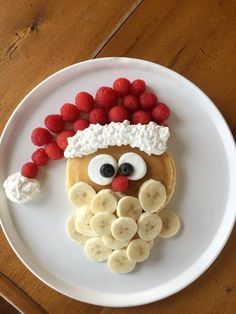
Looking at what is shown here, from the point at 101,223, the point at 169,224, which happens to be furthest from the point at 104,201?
the point at 169,224

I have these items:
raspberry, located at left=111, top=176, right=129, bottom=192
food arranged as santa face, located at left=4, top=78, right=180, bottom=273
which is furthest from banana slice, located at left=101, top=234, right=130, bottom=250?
raspberry, located at left=111, top=176, right=129, bottom=192

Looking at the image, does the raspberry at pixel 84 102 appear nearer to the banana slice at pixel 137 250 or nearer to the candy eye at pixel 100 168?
the candy eye at pixel 100 168

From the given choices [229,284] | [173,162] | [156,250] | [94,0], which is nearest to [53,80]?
[94,0]

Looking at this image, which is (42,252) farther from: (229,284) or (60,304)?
(229,284)

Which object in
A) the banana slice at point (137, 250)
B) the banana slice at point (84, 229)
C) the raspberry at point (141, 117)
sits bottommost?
the banana slice at point (84, 229)

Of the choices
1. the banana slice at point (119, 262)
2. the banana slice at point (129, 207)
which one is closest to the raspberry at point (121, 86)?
the banana slice at point (129, 207)

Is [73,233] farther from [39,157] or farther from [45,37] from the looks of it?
[45,37]

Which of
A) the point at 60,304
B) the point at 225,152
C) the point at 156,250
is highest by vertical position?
the point at 225,152

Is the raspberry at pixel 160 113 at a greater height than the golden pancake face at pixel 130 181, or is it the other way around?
the raspberry at pixel 160 113
